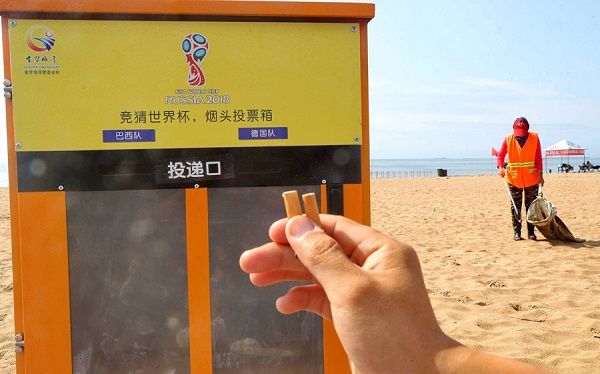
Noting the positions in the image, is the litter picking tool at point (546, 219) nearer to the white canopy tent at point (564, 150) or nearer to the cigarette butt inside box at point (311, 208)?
the cigarette butt inside box at point (311, 208)

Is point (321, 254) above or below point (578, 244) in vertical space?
above

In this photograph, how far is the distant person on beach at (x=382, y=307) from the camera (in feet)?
3.29

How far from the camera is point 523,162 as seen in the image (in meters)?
7.42

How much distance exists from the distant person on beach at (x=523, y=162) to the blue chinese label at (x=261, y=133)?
611cm

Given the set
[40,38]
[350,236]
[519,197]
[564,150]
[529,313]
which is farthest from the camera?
[564,150]

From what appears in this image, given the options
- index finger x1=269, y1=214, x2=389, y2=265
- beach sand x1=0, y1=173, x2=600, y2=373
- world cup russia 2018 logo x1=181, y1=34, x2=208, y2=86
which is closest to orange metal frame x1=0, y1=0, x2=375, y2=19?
world cup russia 2018 logo x1=181, y1=34, x2=208, y2=86

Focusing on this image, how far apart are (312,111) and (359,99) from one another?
207 millimetres

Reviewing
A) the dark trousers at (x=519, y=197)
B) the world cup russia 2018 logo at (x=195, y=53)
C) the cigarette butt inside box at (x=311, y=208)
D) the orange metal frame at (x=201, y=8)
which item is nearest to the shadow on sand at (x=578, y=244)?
the dark trousers at (x=519, y=197)

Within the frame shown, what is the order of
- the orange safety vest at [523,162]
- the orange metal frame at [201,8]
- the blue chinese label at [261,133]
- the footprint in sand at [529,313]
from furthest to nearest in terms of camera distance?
the orange safety vest at [523,162], the footprint in sand at [529,313], the blue chinese label at [261,133], the orange metal frame at [201,8]

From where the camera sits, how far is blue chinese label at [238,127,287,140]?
2.19 meters

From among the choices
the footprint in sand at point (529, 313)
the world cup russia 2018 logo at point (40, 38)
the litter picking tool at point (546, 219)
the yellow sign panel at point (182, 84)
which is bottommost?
the footprint in sand at point (529, 313)

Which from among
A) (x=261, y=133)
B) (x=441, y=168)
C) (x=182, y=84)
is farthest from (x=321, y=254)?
(x=441, y=168)

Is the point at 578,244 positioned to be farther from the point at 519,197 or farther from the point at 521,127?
the point at 521,127

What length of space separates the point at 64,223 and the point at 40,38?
0.74 m
